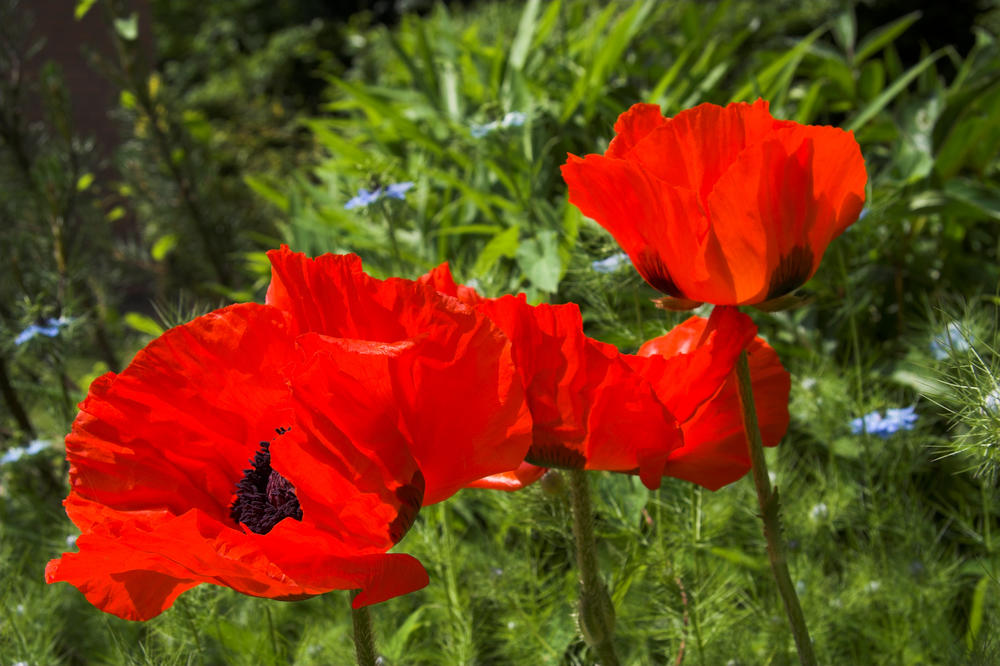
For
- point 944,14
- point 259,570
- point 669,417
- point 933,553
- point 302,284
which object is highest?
point 302,284

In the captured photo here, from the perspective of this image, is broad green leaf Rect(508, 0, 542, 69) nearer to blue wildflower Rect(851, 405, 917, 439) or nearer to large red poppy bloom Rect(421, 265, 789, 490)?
blue wildflower Rect(851, 405, 917, 439)

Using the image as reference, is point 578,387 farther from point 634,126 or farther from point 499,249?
point 499,249

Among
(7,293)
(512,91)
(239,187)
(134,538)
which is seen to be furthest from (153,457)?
(239,187)

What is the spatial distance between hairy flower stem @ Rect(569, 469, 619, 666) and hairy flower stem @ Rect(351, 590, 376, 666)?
173 millimetres

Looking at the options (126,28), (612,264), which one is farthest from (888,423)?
(126,28)

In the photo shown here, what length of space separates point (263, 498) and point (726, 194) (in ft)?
1.35

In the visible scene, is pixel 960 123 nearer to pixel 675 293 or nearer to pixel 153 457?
pixel 675 293

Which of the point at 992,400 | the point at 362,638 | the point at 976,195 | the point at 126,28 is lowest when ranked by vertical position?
the point at 976,195

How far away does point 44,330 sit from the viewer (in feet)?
5.11

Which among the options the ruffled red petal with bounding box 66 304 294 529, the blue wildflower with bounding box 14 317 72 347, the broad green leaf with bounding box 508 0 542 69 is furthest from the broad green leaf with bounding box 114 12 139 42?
the ruffled red petal with bounding box 66 304 294 529

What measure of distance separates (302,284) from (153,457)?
0.18m

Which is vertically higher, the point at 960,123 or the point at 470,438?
the point at 470,438

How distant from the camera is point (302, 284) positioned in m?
0.64

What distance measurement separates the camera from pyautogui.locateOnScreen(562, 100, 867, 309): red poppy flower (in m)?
0.64
